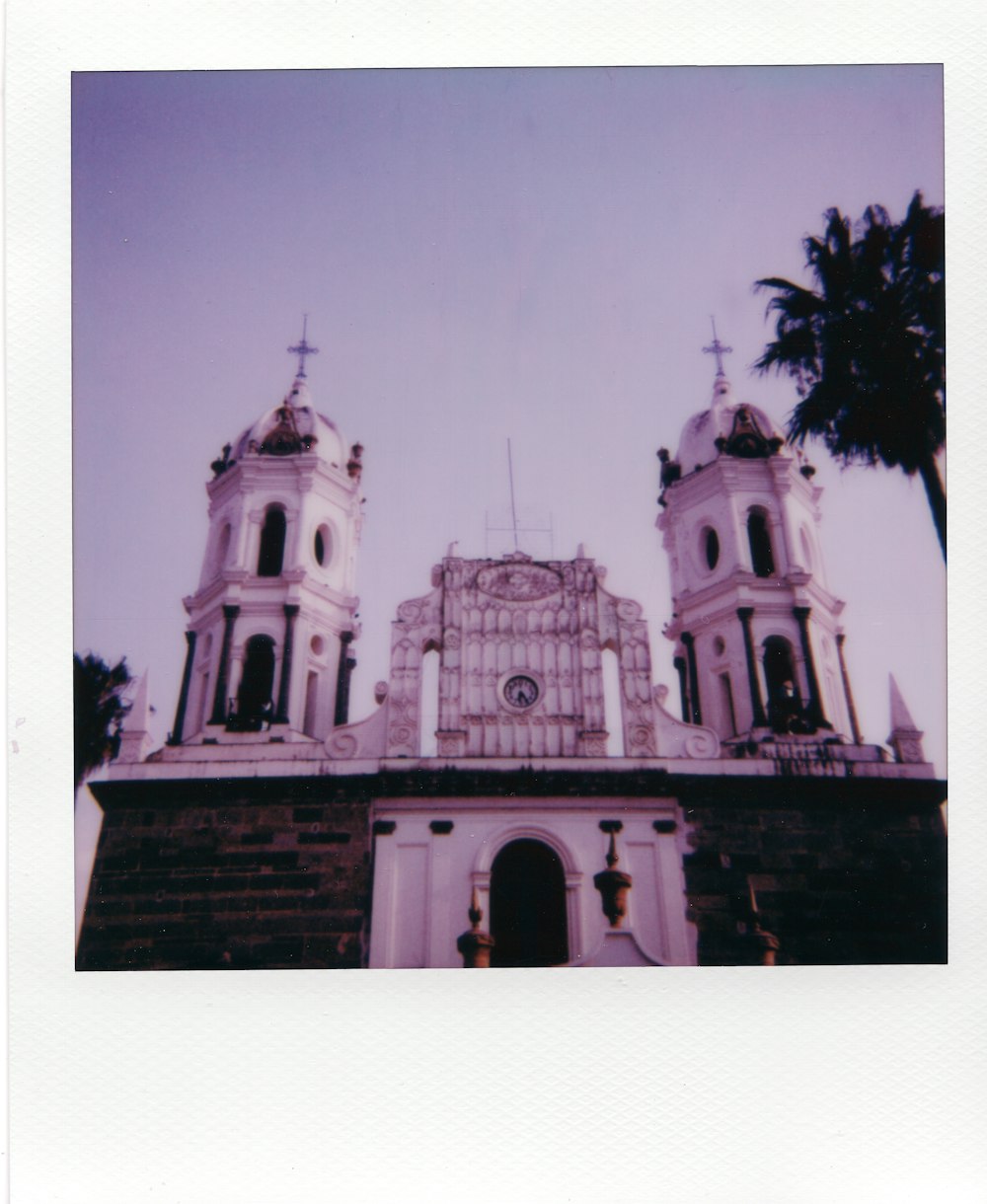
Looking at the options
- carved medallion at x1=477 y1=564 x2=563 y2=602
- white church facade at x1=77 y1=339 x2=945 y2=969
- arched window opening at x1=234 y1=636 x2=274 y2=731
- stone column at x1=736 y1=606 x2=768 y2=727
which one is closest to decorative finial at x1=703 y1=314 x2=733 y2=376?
white church facade at x1=77 y1=339 x2=945 y2=969

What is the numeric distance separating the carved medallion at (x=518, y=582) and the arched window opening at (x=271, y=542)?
186cm

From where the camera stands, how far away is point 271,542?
8.95 metres

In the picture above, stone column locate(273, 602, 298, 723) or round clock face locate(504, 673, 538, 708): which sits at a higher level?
stone column locate(273, 602, 298, 723)

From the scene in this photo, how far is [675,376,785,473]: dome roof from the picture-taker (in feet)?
23.5

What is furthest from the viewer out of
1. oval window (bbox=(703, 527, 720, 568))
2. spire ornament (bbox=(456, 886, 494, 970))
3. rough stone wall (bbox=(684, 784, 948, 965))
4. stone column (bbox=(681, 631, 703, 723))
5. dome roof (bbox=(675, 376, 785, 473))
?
oval window (bbox=(703, 527, 720, 568))

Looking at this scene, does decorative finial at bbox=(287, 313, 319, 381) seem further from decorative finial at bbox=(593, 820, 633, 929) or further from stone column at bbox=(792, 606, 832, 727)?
stone column at bbox=(792, 606, 832, 727)

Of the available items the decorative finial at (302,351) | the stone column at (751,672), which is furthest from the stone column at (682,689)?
the decorative finial at (302,351)

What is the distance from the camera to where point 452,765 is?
24.0 ft

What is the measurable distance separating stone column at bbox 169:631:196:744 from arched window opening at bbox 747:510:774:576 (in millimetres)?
4239

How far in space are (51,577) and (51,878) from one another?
67.7 inches

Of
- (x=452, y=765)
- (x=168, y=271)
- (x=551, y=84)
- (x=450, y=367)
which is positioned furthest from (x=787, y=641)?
(x=168, y=271)

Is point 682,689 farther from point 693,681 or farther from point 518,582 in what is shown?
point 518,582

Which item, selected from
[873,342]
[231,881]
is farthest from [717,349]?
[231,881]

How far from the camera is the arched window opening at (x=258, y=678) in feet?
27.9
